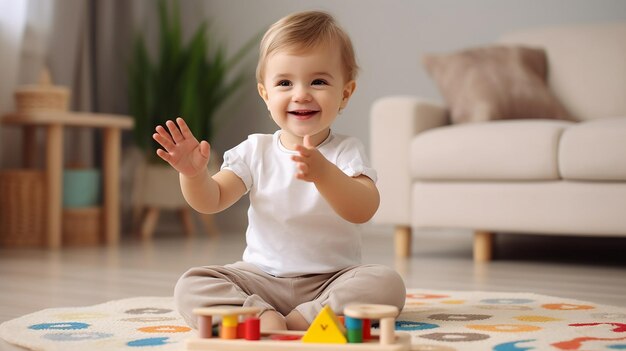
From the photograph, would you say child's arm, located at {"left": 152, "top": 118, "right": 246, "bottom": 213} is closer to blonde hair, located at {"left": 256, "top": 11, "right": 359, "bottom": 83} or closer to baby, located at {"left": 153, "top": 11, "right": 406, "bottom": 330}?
baby, located at {"left": 153, "top": 11, "right": 406, "bottom": 330}

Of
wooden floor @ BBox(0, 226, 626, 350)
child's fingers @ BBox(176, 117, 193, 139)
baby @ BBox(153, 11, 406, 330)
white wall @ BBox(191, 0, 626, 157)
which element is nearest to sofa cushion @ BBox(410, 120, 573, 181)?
wooden floor @ BBox(0, 226, 626, 350)

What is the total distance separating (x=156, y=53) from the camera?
14.0 ft

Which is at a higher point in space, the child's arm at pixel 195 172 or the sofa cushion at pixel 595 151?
the sofa cushion at pixel 595 151

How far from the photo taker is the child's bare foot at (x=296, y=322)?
1325 millimetres

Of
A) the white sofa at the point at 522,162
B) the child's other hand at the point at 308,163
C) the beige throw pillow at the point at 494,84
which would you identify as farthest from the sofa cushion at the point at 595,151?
the child's other hand at the point at 308,163

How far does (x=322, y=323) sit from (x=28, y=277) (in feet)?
4.58

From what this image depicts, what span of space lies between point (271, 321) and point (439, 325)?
31cm

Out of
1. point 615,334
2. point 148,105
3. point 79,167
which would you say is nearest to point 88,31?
point 148,105

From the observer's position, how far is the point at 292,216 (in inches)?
55.4

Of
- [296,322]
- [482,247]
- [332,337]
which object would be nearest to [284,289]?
[296,322]

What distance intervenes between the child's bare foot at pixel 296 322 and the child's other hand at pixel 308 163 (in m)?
0.26

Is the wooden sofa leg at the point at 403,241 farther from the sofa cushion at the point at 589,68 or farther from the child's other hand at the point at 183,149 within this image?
the child's other hand at the point at 183,149

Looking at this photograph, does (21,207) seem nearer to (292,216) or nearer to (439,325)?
(292,216)

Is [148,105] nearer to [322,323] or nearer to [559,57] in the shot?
[559,57]
